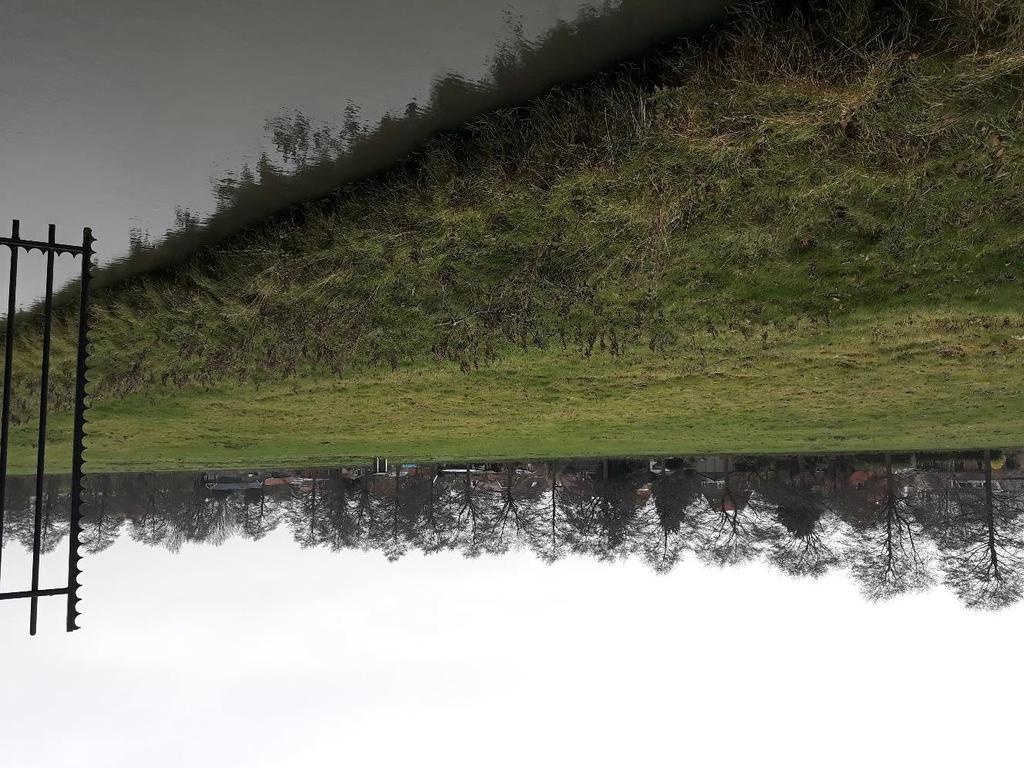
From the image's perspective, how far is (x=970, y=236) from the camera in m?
9.29

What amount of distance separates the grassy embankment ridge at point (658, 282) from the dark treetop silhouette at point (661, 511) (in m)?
4.17

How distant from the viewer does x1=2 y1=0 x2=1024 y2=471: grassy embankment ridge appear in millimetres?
8094

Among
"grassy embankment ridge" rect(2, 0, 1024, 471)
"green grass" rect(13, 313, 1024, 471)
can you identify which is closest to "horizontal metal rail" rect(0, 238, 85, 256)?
"grassy embankment ridge" rect(2, 0, 1024, 471)

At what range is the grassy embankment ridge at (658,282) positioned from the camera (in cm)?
809

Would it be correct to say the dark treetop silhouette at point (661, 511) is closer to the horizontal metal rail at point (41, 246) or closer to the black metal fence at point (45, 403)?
the black metal fence at point (45, 403)

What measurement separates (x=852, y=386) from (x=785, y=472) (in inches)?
318

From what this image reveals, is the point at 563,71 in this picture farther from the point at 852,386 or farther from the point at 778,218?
the point at 852,386

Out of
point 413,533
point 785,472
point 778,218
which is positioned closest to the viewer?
point 778,218

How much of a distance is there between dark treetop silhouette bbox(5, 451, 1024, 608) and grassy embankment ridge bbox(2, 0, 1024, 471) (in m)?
4.17

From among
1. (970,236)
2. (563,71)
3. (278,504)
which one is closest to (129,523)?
(278,504)

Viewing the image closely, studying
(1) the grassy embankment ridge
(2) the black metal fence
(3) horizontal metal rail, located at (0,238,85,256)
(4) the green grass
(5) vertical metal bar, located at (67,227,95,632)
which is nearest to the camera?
(3) horizontal metal rail, located at (0,238,85,256)

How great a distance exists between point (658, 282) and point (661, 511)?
44.7 ft

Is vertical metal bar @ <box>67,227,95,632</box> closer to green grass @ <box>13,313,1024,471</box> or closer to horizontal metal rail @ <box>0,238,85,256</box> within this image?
horizontal metal rail @ <box>0,238,85,256</box>

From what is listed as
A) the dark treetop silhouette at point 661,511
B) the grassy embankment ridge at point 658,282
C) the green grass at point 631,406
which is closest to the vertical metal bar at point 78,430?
the grassy embankment ridge at point 658,282
